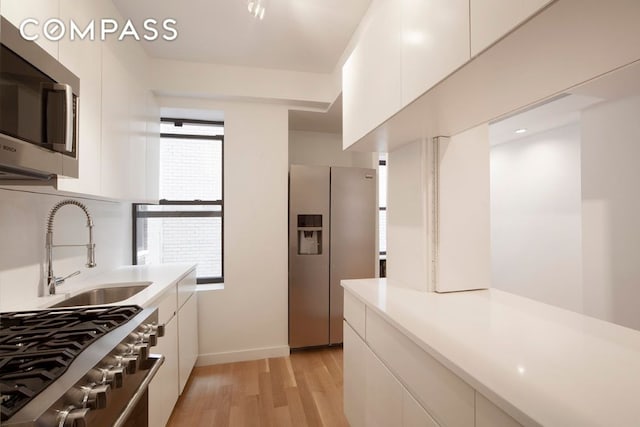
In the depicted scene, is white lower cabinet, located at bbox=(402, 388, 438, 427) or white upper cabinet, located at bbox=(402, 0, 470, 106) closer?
white upper cabinet, located at bbox=(402, 0, 470, 106)

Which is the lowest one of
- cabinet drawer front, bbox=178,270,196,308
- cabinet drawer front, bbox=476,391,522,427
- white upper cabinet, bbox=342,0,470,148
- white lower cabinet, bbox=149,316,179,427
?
white lower cabinet, bbox=149,316,179,427

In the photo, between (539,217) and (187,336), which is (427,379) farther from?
(539,217)

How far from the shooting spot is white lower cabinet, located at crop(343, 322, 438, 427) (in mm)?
1006

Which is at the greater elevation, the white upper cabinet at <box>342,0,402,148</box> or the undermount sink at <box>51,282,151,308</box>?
the white upper cabinet at <box>342,0,402,148</box>

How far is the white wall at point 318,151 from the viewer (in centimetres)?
360

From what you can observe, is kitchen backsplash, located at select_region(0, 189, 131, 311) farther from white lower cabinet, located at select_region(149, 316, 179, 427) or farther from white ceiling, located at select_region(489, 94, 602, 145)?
white ceiling, located at select_region(489, 94, 602, 145)

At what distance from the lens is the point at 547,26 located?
0.58m

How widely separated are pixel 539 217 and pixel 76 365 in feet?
14.0

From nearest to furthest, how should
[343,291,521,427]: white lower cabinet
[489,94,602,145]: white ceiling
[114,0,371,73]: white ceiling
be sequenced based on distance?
[343,291,521,427]: white lower cabinet, [114,0,371,73]: white ceiling, [489,94,602,145]: white ceiling

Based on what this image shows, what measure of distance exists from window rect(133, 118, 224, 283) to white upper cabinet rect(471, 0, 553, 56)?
2.66m

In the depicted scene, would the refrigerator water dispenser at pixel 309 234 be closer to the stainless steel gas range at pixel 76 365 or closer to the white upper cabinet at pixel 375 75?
the white upper cabinet at pixel 375 75

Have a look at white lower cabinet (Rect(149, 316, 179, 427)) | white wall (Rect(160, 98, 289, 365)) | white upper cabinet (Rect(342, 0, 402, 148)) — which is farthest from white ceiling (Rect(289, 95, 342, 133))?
white lower cabinet (Rect(149, 316, 179, 427))

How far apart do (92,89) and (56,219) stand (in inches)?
30.6

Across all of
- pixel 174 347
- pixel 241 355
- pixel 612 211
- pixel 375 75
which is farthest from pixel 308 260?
pixel 612 211
